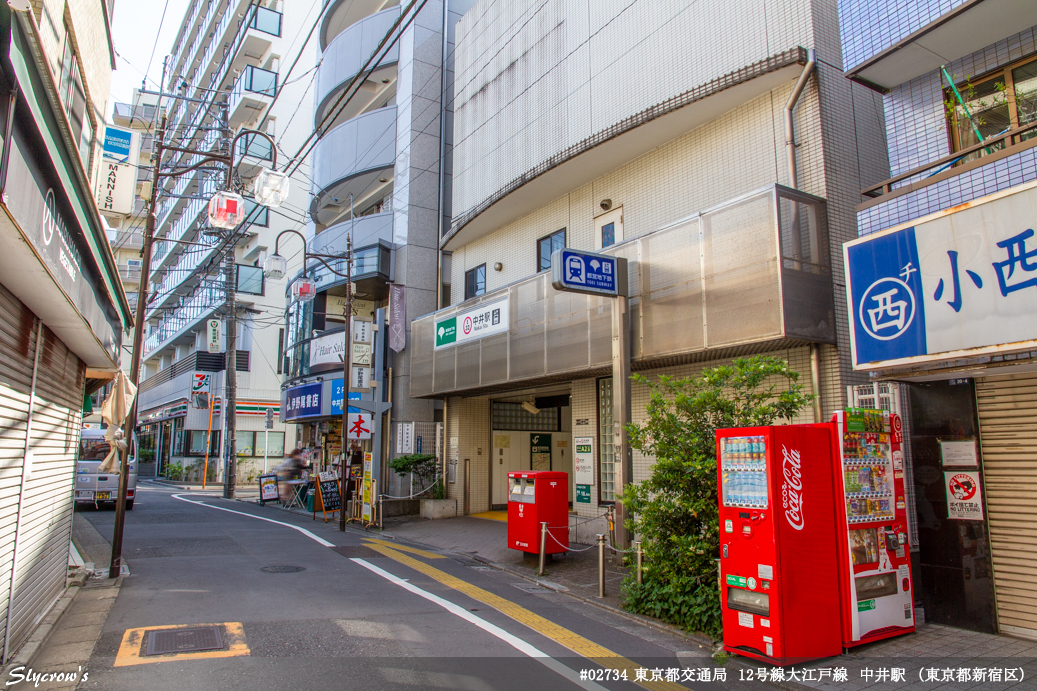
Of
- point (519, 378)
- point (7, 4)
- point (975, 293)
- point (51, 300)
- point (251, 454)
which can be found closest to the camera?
point (7, 4)

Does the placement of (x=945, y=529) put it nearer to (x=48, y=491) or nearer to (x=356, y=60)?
(x=48, y=491)

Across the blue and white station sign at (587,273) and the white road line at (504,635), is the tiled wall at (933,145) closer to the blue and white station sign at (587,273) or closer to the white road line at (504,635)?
the blue and white station sign at (587,273)

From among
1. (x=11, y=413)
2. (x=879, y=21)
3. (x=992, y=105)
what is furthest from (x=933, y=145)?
(x=11, y=413)

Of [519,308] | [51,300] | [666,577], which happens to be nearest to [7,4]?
[51,300]

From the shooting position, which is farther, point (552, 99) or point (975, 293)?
point (552, 99)

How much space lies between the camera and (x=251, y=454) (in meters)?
38.1

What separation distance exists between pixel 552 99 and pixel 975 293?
11426 millimetres

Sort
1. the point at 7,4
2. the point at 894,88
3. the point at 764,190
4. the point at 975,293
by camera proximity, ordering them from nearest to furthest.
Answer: the point at 7,4 → the point at 975,293 → the point at 894,88 → the point at 764,190

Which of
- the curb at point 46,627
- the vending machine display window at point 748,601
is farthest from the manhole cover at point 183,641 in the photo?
the vending machine display window at point 748,601

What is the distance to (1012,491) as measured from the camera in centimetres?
715

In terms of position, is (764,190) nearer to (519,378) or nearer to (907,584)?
(907,584)

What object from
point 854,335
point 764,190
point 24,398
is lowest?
point 24,398

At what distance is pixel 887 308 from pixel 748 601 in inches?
147

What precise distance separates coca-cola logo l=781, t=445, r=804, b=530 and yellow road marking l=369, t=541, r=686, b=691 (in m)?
1.89
